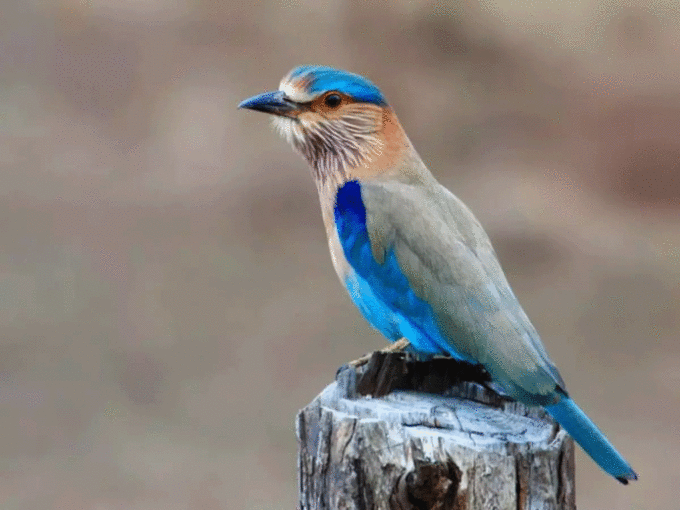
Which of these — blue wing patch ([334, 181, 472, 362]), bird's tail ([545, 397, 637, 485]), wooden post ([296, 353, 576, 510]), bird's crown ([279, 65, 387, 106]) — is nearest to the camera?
wooden post ([296, 353, 576, 510])

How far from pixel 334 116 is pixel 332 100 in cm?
5

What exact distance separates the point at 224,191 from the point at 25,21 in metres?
2.29

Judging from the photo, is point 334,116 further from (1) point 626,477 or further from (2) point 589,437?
(1) point 626,477

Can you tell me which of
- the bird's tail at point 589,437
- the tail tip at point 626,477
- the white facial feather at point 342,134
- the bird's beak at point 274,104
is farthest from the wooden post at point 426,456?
the bird's beak at point 274,104

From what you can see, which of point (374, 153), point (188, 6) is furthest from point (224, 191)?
point (374, 153)

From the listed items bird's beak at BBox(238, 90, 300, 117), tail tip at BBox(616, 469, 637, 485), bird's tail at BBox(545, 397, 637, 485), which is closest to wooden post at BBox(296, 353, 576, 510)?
bird's tail at BBox(545, 397, 637, 485)

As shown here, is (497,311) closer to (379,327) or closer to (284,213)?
(379,327)

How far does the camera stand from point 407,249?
10.1 ft

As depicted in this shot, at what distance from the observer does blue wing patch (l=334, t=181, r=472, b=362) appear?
3.05m

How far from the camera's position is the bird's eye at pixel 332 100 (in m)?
3.35

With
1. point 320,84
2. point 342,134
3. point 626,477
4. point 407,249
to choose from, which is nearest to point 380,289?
point 407,249

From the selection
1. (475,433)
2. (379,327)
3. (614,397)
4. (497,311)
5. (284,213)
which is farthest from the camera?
(284,213)

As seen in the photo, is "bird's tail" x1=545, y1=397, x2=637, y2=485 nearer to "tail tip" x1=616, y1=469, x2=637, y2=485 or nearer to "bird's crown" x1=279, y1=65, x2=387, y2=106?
"tail tip" x1=616, y1=469, x2=637, y2=485

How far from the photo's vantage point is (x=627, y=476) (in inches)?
110
